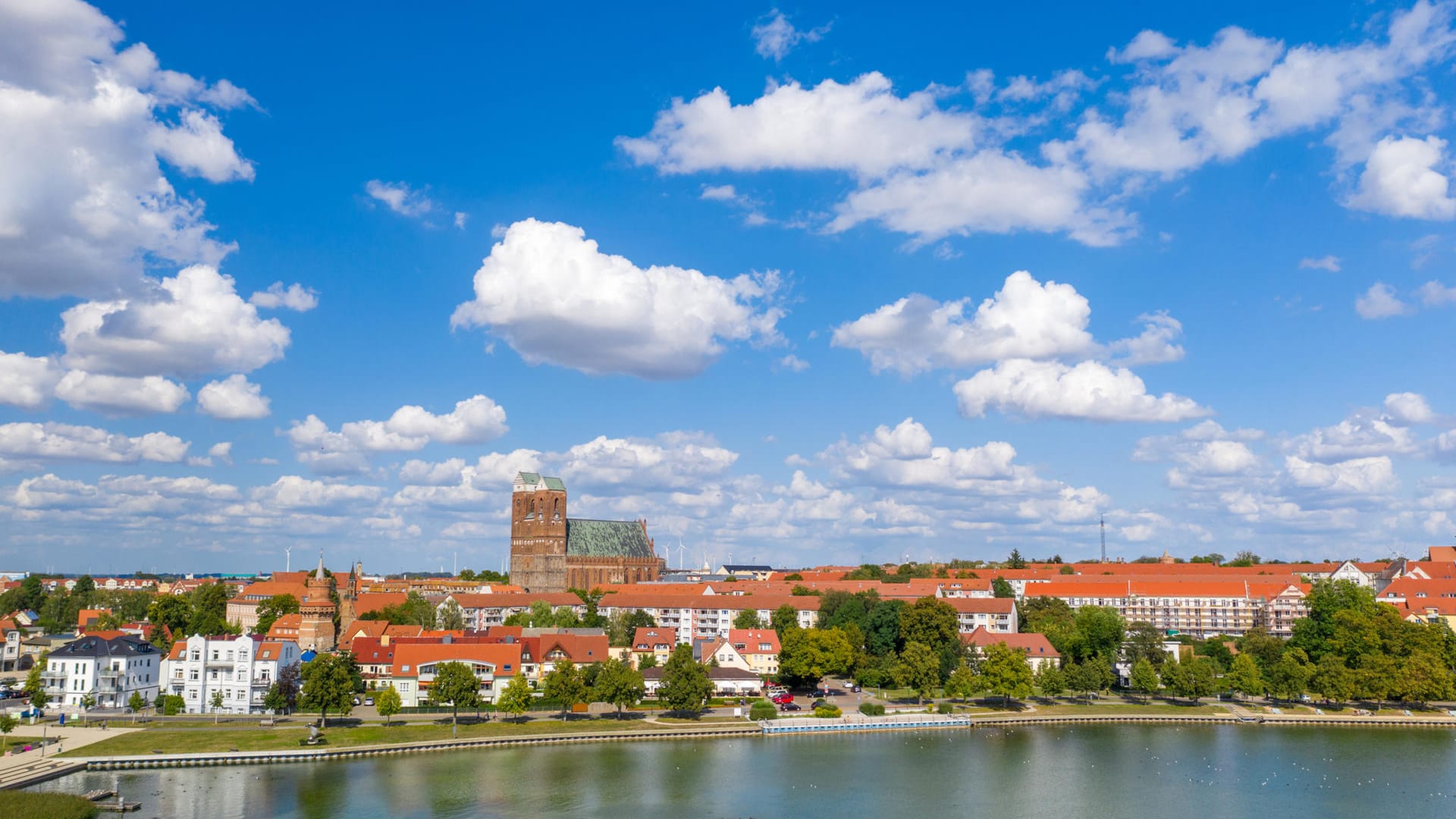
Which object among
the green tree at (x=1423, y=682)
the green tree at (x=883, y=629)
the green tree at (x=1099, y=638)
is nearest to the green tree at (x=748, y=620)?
the green tree at (x=883, y=629)

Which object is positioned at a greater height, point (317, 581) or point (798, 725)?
point (317, 581)

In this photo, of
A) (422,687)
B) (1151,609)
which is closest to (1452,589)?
(1151,609)

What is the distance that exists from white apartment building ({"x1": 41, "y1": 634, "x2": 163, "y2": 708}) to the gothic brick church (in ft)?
246

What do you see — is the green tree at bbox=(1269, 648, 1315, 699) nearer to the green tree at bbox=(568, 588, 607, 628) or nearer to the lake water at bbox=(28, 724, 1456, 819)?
the lake water at bbox=(28, 724, 1456, 819)

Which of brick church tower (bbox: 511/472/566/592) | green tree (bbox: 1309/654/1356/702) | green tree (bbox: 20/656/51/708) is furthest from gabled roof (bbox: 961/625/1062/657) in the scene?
brick church tower (bbox: 511/472/566/592)

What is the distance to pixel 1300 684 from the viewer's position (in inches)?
3044

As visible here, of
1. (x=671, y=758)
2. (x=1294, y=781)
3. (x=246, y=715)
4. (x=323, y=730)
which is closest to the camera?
(x=1294, y=781)

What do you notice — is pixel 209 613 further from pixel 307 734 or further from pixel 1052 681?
pixel 1052 681

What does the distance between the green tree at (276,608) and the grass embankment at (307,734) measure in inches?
1715

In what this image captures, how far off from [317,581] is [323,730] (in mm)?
27447

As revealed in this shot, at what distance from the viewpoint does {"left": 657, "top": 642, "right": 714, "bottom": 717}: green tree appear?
69875 mm

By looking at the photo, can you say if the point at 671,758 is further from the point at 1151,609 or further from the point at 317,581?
the point at 1151,609

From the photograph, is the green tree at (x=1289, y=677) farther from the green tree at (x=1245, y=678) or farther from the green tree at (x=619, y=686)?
the green tree at (x=619, y=686)

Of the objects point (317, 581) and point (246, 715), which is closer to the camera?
point (246, 715)
